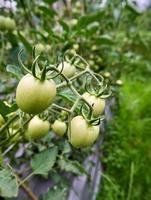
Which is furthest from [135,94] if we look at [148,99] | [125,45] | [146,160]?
[146,160]

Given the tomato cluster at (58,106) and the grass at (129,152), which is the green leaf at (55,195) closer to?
the tomato cluster at (58,106)

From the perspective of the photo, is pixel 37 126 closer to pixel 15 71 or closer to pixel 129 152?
pixel 15 71

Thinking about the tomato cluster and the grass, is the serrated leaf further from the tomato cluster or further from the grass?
the grass

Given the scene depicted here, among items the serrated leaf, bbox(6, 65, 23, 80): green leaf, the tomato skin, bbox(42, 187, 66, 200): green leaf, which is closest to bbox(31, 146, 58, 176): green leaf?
bbox(42, 187, 66, 200): green leaf

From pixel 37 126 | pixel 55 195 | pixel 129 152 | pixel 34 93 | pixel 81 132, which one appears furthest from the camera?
pixel 129 152

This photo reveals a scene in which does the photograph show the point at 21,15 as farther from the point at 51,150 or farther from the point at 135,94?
the point at 135,94

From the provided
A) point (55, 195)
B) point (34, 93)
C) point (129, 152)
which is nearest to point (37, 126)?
point (55, 195)
